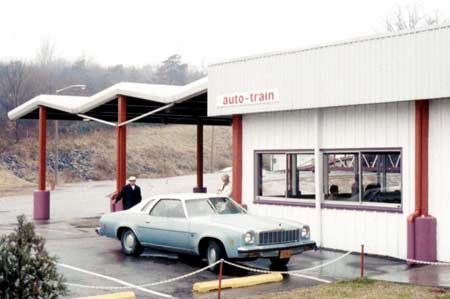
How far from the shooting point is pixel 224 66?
18.3 m

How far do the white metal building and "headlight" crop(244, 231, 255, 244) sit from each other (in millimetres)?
3432

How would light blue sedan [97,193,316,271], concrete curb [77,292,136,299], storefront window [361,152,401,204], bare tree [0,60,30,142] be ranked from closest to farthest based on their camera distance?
concrete curb [77,292,136,299]
light blue sedan [97,193,316,271]
storefront window [361,152,401,204]
bare tree [0,60,30,142]

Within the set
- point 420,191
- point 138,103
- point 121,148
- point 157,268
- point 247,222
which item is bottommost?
point 157,268

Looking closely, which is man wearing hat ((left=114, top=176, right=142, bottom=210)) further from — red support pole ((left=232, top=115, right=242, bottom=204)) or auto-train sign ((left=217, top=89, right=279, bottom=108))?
auto-train sign ((left=217, top=89, right=279, bottom=108))

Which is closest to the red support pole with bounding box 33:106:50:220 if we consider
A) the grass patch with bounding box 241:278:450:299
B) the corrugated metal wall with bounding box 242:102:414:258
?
the corrugated metal wall with bounding box 242:102:414:258

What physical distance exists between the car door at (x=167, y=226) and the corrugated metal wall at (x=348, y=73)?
3.89 metres

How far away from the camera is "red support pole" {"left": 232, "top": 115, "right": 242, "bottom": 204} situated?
1817 cm

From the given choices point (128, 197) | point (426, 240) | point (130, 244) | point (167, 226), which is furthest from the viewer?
point (128, 197)

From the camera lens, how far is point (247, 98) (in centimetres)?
1767

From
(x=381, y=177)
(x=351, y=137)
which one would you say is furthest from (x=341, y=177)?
(x=381, y=177)

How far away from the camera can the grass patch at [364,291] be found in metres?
10.6

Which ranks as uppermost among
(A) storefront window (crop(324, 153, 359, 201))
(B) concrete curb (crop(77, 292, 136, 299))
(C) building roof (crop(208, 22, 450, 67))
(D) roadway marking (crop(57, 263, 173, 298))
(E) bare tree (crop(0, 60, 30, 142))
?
(E) bare tree (crop(0, 60, 30, 142))

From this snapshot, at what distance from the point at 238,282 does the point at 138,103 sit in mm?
12219

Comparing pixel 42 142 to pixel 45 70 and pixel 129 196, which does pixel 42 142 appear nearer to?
pixel 129 196
